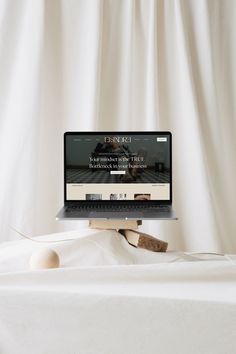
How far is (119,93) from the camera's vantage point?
71.7 inches

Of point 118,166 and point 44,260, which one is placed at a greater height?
point 118,166

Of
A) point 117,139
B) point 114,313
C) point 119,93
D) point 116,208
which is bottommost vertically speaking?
point 114,313

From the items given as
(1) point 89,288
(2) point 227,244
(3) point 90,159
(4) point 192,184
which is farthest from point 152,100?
(1) point 89,288

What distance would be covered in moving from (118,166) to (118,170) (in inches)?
0.5

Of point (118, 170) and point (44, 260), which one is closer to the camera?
point (44, 260)

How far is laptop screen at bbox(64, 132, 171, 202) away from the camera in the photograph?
1288 mm

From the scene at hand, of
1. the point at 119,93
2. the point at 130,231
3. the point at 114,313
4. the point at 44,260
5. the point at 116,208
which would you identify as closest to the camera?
the point at 114,313

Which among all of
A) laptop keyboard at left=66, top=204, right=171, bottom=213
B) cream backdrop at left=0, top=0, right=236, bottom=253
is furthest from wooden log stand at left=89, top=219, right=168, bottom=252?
cream backdrop at left=0, top=0, right=236, bottom=253

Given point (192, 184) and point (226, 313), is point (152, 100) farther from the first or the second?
point (226, 313)

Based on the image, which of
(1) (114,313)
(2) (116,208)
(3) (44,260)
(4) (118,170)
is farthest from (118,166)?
(1) (114,313)

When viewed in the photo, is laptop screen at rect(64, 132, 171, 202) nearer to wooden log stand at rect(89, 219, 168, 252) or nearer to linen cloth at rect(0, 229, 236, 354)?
wooden log stand at rect(89, 219, 168, 252)

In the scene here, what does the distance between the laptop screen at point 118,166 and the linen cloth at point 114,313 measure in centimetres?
51

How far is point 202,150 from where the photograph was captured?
1758mm

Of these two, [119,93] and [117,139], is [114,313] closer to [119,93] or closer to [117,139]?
[117,139]
